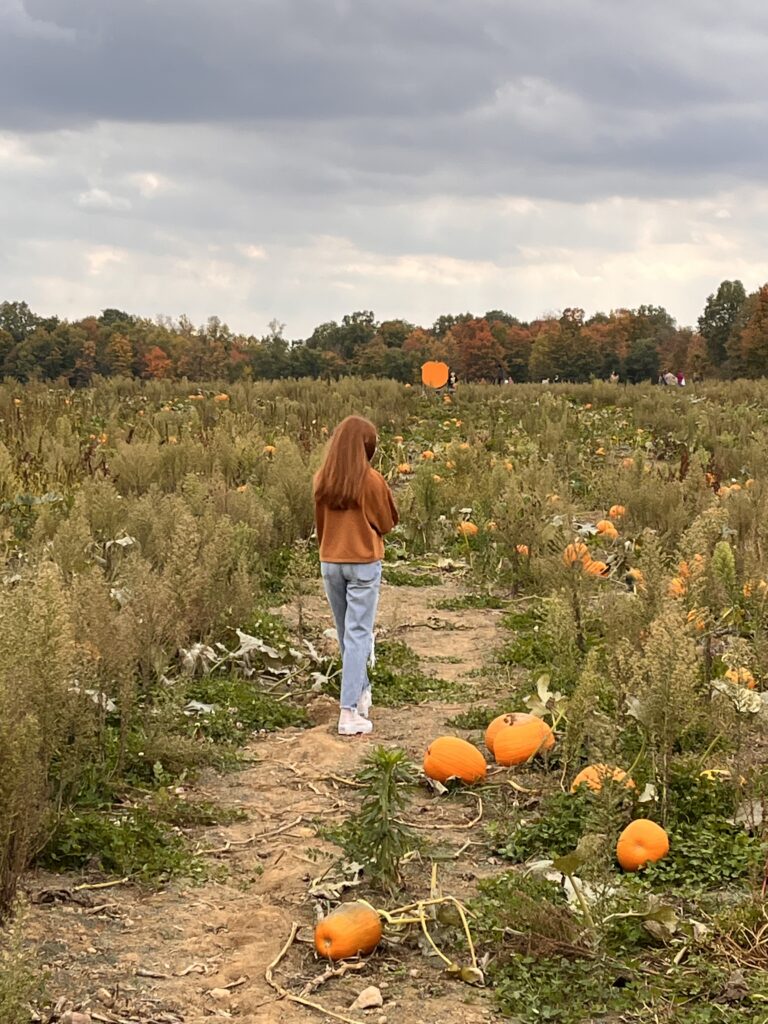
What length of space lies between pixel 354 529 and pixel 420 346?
301 feet

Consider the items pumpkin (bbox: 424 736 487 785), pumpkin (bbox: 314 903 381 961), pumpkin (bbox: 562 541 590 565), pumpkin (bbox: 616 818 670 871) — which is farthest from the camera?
pumpkin (bbox: 562 541 590 565)

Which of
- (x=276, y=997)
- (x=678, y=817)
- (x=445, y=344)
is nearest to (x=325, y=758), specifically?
(x=678, y=817)

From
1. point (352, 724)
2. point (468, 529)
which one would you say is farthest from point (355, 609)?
point (468, 529)

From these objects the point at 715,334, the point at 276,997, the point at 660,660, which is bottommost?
the point at 276,997

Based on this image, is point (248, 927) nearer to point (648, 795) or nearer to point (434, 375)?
point (648, 795)

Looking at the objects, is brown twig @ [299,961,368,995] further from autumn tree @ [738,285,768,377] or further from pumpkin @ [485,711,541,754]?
autumn tree @ [738,285,768,377]

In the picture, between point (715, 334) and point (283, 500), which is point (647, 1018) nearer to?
point (283, 500)

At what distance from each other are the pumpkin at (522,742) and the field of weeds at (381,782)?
14mm

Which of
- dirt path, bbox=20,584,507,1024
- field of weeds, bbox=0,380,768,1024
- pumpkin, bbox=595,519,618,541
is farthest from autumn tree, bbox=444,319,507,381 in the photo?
dirt path, bbox=20,584,507,1024

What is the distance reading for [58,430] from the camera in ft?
41.2

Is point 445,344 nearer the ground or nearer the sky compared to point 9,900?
nearer the sky

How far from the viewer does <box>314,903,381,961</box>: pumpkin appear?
3.42 m

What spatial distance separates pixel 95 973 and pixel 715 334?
258 ft

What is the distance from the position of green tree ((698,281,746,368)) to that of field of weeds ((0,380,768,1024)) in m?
71.3
